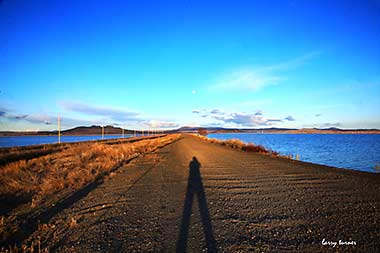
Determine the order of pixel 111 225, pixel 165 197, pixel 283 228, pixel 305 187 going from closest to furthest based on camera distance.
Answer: pixel 283 228 → pixel 111 225 → pixel 165 197 → pixel 305 187

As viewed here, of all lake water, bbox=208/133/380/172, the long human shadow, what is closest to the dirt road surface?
the long human shadow

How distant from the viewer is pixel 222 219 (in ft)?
14.9

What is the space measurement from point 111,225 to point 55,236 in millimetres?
962

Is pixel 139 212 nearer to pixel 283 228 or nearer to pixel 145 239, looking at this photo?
pixel 145 239

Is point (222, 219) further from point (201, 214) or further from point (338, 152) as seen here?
point (338, 152)

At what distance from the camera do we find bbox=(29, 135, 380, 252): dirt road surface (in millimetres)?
3508

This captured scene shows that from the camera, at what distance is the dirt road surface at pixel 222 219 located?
351 cm

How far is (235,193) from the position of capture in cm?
665

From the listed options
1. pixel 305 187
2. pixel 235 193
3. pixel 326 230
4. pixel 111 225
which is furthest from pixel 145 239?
pixel 305 187

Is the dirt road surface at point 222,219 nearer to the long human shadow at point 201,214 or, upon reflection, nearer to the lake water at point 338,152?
the long human shadow at point 201,214

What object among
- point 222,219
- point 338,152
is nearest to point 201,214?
point 222,219

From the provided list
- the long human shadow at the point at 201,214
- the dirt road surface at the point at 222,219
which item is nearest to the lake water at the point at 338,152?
the dirt road surface at the point at 222,219

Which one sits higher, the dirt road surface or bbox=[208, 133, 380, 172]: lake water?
the dirt road surface

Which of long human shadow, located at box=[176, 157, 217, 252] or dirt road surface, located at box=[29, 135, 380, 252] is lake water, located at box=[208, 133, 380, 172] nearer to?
dirt road surface, located at box=[29, 135, 380, 252]
